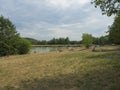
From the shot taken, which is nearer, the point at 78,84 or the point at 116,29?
the point at 78,84

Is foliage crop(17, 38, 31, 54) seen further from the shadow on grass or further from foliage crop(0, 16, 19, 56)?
the shadow on grass

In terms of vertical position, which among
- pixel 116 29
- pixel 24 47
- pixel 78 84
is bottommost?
pixel 78 84

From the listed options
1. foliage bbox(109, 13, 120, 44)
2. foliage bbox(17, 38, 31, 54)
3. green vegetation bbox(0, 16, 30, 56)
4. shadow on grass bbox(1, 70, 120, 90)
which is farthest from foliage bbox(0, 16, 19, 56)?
shadow on grass bbox(1, 70, 120, 90)

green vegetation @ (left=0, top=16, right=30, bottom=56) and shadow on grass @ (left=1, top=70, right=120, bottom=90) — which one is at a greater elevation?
green vegetation @ (left=0, top=16, right=30, bottom=56)

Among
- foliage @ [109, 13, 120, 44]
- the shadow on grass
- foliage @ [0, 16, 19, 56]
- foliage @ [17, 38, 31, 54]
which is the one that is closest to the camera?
the shadow on grass

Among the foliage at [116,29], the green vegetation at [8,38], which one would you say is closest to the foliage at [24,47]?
the green vegetation at [8,38]

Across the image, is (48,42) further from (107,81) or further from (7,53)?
(107,81)

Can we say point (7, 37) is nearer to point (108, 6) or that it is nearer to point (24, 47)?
point (24, 47)

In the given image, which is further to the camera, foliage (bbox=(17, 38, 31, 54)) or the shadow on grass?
foliage (bbox=(17, 38, 31, 54))

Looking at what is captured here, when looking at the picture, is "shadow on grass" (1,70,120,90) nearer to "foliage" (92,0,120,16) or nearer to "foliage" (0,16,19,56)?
A: "foliage" (92,0,120,16)

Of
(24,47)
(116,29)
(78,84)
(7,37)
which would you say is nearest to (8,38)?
(7,37)

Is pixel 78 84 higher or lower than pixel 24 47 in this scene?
lower

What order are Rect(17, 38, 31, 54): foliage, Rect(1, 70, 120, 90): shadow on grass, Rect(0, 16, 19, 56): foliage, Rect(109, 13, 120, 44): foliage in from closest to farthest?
Rect(1, 70, 120, 90): shadow on grass
Rect(109, 13, 120, 44): foliage
Rect(0, 16, 19, 56): foliage
Rect(17, 38, 31, 54): foliage

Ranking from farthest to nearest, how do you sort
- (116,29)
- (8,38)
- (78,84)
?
(8,38), (116,29), (78,84)
